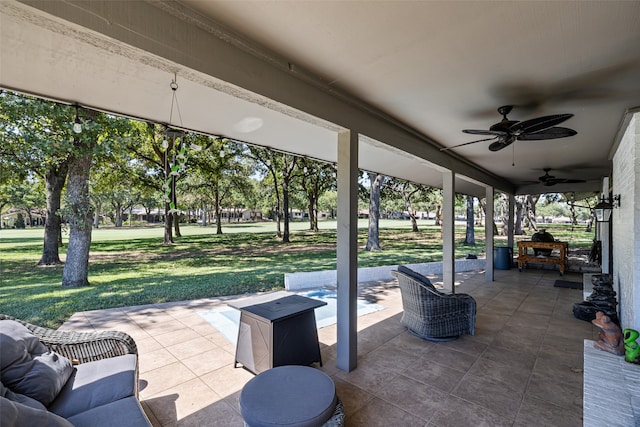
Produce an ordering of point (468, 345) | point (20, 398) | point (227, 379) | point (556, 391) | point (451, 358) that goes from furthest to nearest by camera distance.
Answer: point (468, 345), point (451, 358), point (227, 379), point (556, 391), point (20, 398)

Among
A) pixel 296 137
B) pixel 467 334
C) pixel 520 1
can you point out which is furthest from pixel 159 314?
pixel 520 1

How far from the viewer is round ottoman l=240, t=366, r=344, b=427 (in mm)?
1546

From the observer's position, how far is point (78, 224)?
6.37 meters

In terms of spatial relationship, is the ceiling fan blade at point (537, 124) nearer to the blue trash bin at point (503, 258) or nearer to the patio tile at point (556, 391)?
the patio tile at point (556, 391)

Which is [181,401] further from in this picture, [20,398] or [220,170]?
[220,170]

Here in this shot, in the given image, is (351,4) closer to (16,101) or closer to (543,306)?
(543,306)

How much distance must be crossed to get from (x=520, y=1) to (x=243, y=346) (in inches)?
136

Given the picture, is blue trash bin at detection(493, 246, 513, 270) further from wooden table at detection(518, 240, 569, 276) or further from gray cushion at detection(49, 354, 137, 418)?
gray cushion at detection(49, 354, 137, 418)

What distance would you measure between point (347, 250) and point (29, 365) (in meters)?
2.46

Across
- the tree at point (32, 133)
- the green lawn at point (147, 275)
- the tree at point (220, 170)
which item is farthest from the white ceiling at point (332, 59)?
the tree at point (220, 170)

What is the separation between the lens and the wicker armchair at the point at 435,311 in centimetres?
370

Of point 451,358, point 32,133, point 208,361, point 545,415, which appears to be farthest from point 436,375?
point 32,133

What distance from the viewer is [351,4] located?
1631 millimetres

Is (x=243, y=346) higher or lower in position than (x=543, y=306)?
higher
